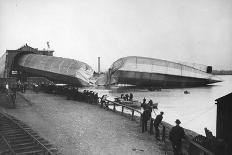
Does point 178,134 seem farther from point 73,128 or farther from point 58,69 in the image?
point 58,69

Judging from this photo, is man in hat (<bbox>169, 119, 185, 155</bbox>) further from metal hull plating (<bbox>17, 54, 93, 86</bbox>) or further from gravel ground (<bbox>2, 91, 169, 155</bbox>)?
metal hull plating (<bbox>17, 54, 93, 86</bbox>)

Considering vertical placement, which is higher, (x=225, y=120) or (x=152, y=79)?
(x=152, y=79)

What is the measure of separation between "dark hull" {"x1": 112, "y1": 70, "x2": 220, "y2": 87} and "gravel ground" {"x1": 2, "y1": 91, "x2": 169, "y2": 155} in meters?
37.1

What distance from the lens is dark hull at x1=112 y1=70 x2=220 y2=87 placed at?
6022 cm

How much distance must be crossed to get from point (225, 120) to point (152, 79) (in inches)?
2036

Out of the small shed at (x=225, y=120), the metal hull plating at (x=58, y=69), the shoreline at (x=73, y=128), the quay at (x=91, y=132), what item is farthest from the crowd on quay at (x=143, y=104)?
the small shed at (x=225, y=120)

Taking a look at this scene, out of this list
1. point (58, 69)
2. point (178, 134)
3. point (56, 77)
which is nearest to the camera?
point (178, 134)

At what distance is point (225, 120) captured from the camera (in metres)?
11.9

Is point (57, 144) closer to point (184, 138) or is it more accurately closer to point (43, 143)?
point (43, 143)

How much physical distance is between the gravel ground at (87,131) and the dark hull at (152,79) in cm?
3711

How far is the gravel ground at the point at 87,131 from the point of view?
11.8 m

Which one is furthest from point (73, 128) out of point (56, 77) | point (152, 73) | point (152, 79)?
point (152, 79)

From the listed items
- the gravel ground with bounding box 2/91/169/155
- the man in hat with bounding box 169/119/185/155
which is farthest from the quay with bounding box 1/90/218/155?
the man in hat with bounding box 169/119/185/155

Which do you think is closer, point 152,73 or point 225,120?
point 225,120
